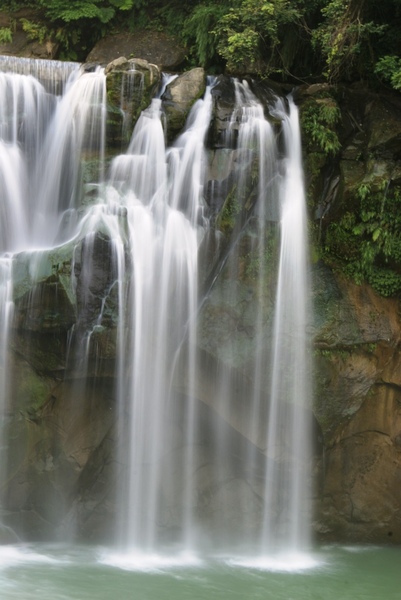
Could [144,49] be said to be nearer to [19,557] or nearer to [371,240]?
[371,240]

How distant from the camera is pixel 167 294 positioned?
33.0 ft

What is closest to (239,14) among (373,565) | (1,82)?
(1,82)

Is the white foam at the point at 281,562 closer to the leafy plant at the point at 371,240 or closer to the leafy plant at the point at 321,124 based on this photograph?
the leafy plant at the point at 371,240


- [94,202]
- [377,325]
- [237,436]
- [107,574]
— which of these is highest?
[94,202]

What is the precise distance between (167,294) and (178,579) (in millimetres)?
3636

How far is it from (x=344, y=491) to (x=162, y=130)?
602 centimetres

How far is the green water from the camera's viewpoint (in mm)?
8086

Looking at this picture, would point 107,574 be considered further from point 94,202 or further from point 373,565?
point 94,202

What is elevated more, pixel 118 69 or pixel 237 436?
pixel 118 69

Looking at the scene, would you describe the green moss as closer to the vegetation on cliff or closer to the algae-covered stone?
the algae-covered stone

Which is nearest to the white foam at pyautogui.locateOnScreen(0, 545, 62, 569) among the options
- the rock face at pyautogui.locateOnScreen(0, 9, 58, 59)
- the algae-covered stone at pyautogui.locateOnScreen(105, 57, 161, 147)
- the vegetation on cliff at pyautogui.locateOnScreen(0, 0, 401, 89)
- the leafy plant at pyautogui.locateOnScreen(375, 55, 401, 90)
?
the algae-covered stone at pyautogui.locateOnScreen(105, 57, 161, 147)

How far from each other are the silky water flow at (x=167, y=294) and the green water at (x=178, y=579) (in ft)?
2.21

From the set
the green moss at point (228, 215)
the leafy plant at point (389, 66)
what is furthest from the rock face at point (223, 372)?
the leafy plant at point (389, 66)

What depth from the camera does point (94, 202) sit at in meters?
10.5
